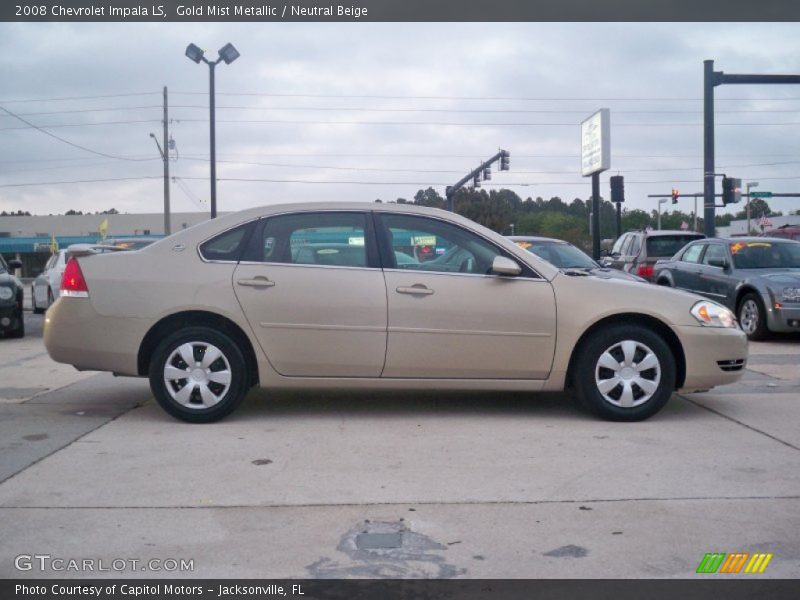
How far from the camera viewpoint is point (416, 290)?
6.50m

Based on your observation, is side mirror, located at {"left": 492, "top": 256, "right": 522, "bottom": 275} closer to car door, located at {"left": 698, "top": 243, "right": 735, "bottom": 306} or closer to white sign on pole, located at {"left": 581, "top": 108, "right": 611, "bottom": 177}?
car door, located at {"left": 698, "top": 243, "right": 735, "bottom": 306}

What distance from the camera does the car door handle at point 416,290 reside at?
6.50 metres

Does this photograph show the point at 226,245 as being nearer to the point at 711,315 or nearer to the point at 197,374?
the point at 197,374

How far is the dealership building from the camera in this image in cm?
5734

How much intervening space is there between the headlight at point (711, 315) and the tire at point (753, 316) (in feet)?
18.0

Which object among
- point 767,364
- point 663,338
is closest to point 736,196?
point 767,364

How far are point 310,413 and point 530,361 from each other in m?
1.78

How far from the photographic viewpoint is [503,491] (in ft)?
16.3

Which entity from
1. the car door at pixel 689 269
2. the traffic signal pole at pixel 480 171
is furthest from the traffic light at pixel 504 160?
the car door at pixel 689 269

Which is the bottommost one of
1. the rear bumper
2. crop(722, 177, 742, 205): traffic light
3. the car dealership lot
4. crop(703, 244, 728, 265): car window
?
the car dealership lot

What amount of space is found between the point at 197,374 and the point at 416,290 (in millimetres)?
1709

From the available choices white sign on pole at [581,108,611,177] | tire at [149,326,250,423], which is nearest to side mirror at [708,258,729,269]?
tire at [149,326,250,423]

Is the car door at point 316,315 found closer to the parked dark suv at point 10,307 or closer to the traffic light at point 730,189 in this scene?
the parked dark suv at point 10,307

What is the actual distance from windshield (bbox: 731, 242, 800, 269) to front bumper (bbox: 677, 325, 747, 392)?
6484mm
